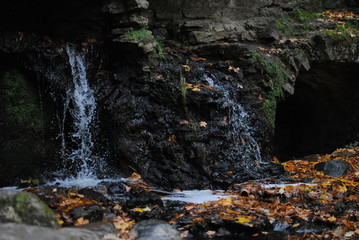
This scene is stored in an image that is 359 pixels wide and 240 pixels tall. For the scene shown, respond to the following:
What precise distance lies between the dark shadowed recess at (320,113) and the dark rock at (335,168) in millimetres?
3419

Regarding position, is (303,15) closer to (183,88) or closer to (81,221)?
(183,88)

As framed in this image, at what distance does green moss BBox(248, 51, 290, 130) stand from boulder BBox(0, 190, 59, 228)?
20.6ft

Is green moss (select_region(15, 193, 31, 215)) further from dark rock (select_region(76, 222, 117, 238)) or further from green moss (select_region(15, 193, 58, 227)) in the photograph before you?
dark rock (select_region(76, 222, 117, 238))

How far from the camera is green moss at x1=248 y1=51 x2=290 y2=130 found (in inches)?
342

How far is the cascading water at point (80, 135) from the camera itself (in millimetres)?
6855

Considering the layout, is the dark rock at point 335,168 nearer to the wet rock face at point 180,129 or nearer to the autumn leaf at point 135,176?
the wet rock face at point 180,129

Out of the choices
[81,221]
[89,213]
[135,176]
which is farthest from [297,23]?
[81,221]

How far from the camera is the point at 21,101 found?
7207 millimetres

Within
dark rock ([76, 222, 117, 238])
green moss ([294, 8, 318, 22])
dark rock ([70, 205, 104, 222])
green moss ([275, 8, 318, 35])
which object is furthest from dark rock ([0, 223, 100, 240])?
green moss ([294, 8, 318, 22])

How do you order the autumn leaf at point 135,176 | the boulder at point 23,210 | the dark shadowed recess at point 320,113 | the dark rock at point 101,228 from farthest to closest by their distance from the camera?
1. the dark shadowed recess at point 320,113
2. the autumn leaf at point 135,176
3. the dark rock at point 101,228
4. the boulder at point 23,210

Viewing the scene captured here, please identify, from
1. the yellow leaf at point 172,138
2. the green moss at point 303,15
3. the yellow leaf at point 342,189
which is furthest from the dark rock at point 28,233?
the green moss at point 303,15

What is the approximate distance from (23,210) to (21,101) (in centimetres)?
448

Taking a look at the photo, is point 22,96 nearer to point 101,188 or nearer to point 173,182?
point 101,188

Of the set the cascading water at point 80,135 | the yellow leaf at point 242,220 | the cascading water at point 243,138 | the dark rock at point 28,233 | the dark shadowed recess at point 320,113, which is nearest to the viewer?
the dark rock at point 28,233
